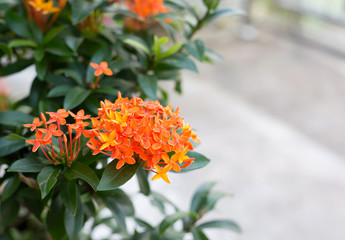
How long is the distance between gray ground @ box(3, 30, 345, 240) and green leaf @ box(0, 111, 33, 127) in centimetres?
137

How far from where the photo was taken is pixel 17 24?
3.35ft

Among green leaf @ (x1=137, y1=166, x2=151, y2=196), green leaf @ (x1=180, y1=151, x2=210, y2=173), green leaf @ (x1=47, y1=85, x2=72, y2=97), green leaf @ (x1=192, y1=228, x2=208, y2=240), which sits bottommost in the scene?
green leaf @ (x1=192, y1=228, x2=208, y2=240)

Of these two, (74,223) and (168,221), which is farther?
(168,221)

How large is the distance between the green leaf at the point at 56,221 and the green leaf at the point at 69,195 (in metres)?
0.13

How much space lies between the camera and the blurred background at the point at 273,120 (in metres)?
2.20

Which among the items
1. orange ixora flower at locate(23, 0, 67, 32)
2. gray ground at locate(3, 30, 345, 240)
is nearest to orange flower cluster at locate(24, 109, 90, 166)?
orange ixora flower at locate(23, 0, 67, 32)

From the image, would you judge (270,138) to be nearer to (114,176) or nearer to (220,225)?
(220,225)

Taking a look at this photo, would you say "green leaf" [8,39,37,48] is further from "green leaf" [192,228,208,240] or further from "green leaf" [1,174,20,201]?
"green leaf" [192,228,208,240]

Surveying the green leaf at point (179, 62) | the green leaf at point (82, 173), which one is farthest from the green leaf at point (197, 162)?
the green leaf at point (179, 62)

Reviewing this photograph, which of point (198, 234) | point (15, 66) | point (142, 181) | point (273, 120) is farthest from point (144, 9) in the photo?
point (273, 120)

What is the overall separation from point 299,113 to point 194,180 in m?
1.01

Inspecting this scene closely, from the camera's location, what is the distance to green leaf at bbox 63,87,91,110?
2.78 feet

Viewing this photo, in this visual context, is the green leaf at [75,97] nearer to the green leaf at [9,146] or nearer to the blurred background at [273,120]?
the green leaf at [9,146]

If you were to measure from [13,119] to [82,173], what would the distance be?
275mm
